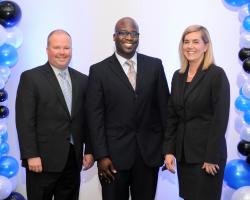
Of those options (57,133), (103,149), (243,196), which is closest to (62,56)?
(57,133)

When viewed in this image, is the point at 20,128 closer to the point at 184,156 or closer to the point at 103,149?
the point at 103,149

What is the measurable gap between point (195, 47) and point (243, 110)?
38.0 inches

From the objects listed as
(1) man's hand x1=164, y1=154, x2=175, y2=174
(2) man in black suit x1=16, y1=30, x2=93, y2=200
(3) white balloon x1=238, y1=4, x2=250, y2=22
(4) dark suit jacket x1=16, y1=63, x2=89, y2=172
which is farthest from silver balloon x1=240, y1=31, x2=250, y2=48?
(4) dark suit jacket x1=16, y1=63, x2=89, y2=172

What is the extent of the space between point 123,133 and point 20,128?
0.77 m

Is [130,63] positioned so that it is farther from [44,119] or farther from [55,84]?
[44,119]

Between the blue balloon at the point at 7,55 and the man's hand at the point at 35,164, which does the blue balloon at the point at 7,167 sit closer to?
the man's hand at the point at 35,164

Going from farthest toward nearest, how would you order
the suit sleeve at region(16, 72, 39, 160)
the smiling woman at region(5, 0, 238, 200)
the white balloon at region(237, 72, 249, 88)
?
the smiling woman at region(5, 0, 238, 200)
the white balloon at region(237, 72, 249, 88)
the suit sleeve at region(16, 72, 39, 160)

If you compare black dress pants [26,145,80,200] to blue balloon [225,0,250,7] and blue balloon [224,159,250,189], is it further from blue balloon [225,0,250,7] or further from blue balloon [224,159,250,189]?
blue balloon [225,0,250,7]

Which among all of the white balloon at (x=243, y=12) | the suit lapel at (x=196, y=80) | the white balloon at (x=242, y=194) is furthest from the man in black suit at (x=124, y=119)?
the white balloon at (x=243, y=12)

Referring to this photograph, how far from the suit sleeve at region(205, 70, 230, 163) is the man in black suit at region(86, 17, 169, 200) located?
1.59 ft

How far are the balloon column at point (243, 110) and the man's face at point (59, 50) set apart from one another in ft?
4.91

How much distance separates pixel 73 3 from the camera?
404cm

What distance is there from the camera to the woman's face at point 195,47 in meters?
2.68

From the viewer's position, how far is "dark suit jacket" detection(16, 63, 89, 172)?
279cm
